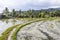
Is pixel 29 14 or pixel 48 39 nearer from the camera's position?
pixel 48 39

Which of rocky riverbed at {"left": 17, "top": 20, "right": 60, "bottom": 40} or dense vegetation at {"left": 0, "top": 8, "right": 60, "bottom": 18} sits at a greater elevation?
rocky riverbed at {"left": 17, "top": 20, "right": 60, "bottom": 40}

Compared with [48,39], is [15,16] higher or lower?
lower

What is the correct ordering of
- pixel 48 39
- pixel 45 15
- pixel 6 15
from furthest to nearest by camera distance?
1. pixel 6 15
2. pixel 45 15
3. pixel 48 39

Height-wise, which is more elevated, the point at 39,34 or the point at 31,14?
the point at 39,34

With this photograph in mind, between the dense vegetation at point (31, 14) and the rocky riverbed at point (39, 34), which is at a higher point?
the rocky riverbed at point (39, 34)

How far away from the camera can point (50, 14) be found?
119062 mm

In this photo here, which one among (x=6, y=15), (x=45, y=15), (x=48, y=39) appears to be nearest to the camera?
(x=48, y=39)

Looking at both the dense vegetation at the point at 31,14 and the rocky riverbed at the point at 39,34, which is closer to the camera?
the rocky riverbed at the point at 39,34

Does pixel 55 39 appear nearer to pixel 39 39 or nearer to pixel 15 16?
pixel 39 39

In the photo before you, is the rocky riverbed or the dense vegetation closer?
the rocky riverbed

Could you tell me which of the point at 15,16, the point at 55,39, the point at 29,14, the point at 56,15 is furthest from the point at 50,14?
the point at 55,39

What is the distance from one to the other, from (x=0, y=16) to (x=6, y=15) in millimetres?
8475

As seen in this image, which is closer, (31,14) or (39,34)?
(39,34)

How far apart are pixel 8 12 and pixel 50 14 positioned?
30097 mm
